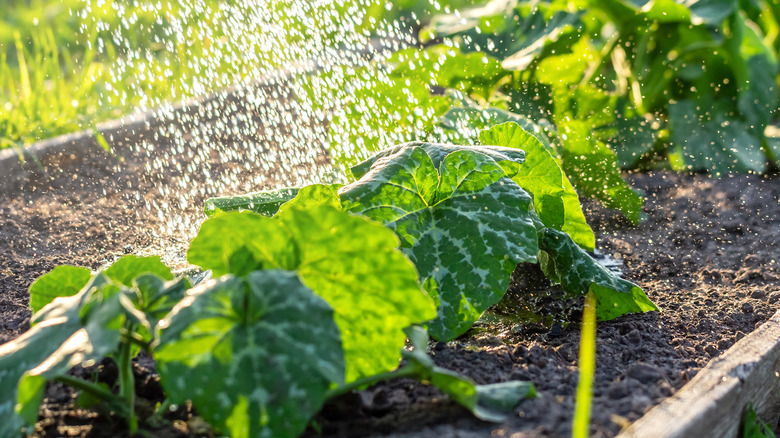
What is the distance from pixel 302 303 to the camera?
809 millimetres

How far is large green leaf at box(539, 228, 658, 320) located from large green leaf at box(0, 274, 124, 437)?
90 cm

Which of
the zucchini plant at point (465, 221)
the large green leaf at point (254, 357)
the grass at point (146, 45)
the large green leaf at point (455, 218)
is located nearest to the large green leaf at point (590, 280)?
the zucchini plant at point (465, 221)

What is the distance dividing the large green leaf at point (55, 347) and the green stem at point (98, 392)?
0.05 m

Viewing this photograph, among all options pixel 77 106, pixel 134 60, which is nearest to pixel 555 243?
pixel 77 106

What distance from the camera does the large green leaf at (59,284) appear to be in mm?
1074

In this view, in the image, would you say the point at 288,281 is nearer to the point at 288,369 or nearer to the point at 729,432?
the point at 288,369

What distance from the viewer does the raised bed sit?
96cm

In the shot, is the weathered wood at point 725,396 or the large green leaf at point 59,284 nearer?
the weathered wood at point 725,396

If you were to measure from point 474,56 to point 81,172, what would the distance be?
1.68 metres

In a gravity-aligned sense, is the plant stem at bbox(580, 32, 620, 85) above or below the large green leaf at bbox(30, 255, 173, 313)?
above

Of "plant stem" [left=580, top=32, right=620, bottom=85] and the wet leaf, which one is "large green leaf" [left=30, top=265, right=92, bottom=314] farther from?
"plant stem" [left=580, top=32, right=620, bottom=85]

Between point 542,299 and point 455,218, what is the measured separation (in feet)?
1.62

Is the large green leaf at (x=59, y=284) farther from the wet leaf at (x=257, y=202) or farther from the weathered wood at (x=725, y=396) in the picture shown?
the weathered wood at (x=725, y=396)

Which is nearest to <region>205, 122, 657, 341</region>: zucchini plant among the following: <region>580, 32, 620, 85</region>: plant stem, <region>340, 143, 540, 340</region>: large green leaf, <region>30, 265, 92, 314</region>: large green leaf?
<region>340, 143, 540, 340</region>: large green leaf
